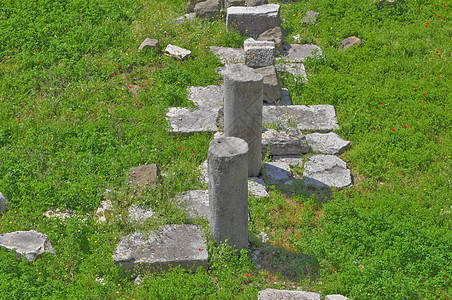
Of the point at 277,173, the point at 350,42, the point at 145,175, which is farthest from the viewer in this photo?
the point at 350,42

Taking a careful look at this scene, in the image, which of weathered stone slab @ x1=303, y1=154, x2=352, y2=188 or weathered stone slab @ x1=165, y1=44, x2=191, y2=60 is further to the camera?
weathered stone slab @ x1=165, y1=44, x2=191, y2=60

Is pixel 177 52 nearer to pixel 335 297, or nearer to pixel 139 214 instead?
pixel 139 214

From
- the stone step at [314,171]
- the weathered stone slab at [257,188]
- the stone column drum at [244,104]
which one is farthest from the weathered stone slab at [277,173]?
the stone column drum at [244,104]

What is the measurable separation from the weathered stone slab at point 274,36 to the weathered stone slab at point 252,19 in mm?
204

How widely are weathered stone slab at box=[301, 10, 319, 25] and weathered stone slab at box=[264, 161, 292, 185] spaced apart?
587 cm

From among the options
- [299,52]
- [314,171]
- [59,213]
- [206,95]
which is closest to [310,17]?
[299,52]

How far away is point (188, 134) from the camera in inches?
376

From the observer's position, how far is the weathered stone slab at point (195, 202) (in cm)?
769

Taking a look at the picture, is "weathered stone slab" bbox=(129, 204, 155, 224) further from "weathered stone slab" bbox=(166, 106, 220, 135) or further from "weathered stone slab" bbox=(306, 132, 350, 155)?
"weathered stone slab" bbox=(306, 132, 350, 155)

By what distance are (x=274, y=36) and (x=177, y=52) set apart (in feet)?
8.28

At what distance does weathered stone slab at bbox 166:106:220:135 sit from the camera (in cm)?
959

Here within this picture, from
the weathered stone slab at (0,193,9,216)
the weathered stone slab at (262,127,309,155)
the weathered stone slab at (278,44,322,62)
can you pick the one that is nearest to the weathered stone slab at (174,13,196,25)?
the weathered stone slab at (278,44,322,62)

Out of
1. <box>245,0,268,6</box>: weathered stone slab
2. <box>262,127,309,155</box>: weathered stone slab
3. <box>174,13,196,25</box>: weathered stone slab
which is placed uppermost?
<box>245,0,268,6</box>: weathered stone slab

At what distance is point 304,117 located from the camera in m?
9.98
